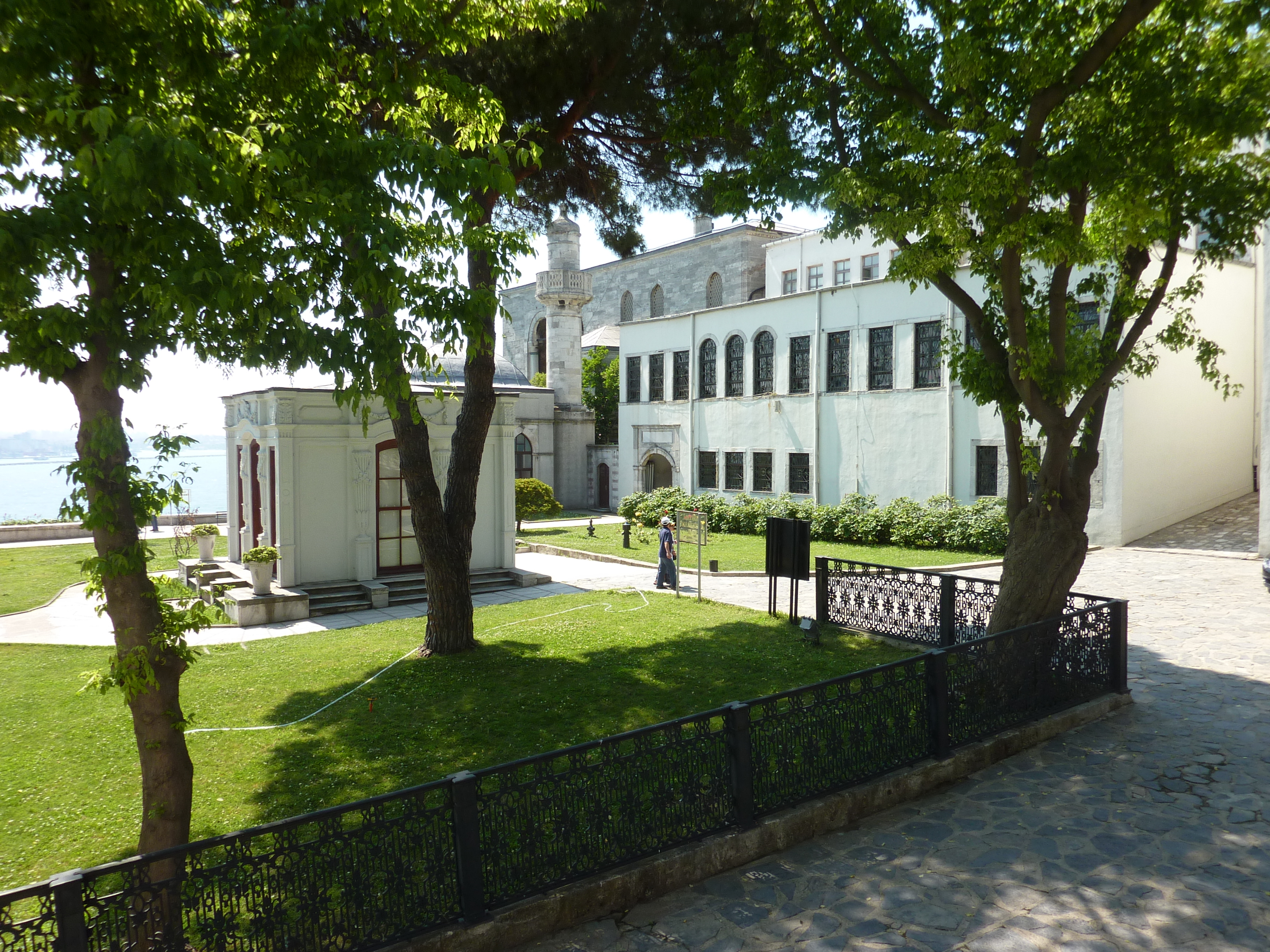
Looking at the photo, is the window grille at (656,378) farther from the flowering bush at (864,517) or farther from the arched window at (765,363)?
the arched window at (765,363)

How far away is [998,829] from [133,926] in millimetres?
5718

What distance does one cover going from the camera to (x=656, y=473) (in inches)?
1421

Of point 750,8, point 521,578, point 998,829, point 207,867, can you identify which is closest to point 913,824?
point 998,829

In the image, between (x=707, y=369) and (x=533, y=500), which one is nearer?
(x=533, y=500)

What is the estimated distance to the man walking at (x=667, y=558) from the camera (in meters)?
17.5

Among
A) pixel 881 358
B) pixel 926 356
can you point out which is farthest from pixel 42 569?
pixel 926 356

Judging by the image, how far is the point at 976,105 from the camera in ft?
26.9

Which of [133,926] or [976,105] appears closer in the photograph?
[133,926]

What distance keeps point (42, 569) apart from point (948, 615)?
22216mm

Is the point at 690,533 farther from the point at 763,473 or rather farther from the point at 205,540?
the point at 763,473

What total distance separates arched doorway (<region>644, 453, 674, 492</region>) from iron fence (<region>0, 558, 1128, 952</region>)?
27178mm

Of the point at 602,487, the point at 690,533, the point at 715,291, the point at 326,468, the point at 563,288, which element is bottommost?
the point at 690,533

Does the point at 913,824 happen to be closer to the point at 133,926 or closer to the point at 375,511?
the point at 133,926

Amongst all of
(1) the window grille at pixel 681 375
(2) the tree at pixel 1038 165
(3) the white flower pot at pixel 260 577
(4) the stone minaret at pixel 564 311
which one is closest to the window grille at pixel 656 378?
(1) the window grille at pixel 681 375
